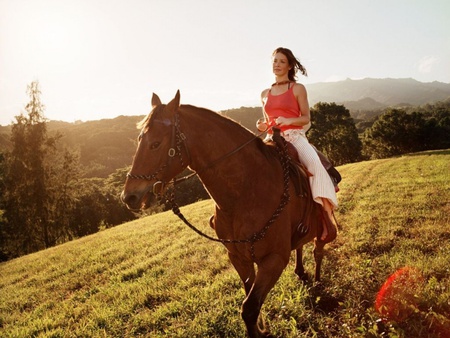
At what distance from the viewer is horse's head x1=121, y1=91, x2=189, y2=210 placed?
2.88m

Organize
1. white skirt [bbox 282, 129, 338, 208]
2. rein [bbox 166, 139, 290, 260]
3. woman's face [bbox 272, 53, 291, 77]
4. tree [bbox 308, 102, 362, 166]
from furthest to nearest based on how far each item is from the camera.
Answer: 1. tree [bbox 308, 102, 362, 166]
2. woman's face [bbox 272, 53, 291, 77]
3. white skirt [bbox 282, 129, 338, 208]
4. rein [bbox 166, 139, 290, 260]

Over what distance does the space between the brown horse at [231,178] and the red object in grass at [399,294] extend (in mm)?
1823

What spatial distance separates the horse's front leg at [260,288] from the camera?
320cm

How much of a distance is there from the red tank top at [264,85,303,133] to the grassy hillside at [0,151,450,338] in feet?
9.90

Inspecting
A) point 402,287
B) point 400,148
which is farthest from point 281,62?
point 400,148

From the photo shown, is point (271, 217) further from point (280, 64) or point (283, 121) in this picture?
point (280, 64)

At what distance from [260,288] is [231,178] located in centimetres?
132

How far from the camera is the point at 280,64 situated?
15.1 feet

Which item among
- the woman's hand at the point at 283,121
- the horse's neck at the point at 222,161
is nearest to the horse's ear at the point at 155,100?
the horse's neck at the point at 222,161

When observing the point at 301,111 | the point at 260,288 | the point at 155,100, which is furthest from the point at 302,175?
the point at 155,100

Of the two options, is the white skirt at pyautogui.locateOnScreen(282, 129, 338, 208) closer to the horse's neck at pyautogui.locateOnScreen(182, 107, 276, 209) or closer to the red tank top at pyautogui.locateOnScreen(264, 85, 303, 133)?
the red tank top at pyautogui.locateOnScreen(264, 85, 303, 133)

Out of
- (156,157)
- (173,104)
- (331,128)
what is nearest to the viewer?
(156,157)

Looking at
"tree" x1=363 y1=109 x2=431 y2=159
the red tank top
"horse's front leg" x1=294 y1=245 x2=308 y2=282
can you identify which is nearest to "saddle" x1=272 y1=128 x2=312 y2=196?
the red tank top

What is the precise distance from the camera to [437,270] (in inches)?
199
